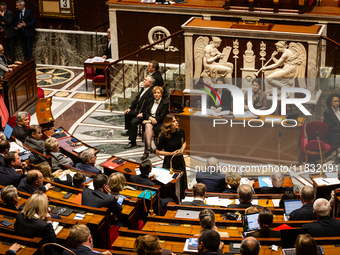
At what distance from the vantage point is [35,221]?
4.40 meters

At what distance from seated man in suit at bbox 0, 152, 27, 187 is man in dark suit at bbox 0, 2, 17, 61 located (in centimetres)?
703

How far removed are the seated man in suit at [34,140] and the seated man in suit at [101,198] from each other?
209cm

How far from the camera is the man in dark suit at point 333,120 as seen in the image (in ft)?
24.6

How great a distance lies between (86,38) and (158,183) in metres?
7.49

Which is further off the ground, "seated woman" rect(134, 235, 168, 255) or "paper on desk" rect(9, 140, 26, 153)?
"seated woman" rect(134, 235, 168, 255)

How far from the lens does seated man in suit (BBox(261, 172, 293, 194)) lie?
229 inches

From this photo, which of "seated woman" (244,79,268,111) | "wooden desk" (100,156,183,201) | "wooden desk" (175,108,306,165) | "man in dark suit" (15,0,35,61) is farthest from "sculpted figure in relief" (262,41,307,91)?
"man in dark suit" (15,0,35,61)

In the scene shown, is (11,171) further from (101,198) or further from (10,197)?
(101,198)

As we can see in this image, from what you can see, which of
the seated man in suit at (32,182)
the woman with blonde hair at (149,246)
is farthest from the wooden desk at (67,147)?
the woman with blonde hair at (149,246)

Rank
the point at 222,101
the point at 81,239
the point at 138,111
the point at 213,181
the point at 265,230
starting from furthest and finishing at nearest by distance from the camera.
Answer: the point at 138,111, the point at 222,101, the point at 213,181, the point at 265,230, the point at 81,239

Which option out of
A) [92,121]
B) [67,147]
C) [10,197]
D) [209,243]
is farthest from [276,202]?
[92,121]

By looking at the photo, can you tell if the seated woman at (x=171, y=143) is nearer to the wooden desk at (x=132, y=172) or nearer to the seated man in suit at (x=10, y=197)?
the wooden desk at (x=132, y=172)

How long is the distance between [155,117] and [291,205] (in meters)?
3.59

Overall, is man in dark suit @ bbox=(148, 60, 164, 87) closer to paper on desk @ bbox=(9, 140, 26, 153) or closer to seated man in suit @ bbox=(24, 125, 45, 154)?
seated man in suit @ bbox=(24, 125, 45, 154)
